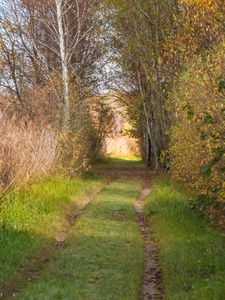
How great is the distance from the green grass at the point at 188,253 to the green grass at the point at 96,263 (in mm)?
492

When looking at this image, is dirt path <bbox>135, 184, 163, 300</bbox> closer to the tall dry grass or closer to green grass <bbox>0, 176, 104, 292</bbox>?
green grass <bbox>0, 176, 104, 292</bbox>

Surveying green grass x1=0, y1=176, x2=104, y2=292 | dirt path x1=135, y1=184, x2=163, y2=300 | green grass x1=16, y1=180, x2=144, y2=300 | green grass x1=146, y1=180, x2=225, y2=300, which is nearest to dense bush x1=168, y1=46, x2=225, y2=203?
green grass x1=146, y1=180, x2=225, y2=300

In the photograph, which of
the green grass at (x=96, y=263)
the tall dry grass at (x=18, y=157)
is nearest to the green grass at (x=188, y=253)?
the green grass at (x=96, y=263)

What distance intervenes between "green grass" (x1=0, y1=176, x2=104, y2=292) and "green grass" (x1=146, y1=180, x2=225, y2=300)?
7.43 feet

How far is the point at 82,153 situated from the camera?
17922 mm

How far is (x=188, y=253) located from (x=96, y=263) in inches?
67.0

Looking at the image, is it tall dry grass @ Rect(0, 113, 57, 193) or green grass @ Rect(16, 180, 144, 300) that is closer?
green grass @ Rect(16, 180, 144, 300)

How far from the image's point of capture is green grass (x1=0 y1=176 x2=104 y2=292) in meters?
7.02

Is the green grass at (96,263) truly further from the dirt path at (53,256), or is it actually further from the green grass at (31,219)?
the green grass at (31,219)

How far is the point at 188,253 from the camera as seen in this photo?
25.4 ft

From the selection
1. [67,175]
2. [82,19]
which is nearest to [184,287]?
[67,175]

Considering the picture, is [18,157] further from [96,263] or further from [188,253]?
[188,253]

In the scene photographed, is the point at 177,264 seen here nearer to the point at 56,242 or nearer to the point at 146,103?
the point at 56,242

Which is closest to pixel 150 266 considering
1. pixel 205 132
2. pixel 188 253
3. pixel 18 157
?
pixel 188 253
